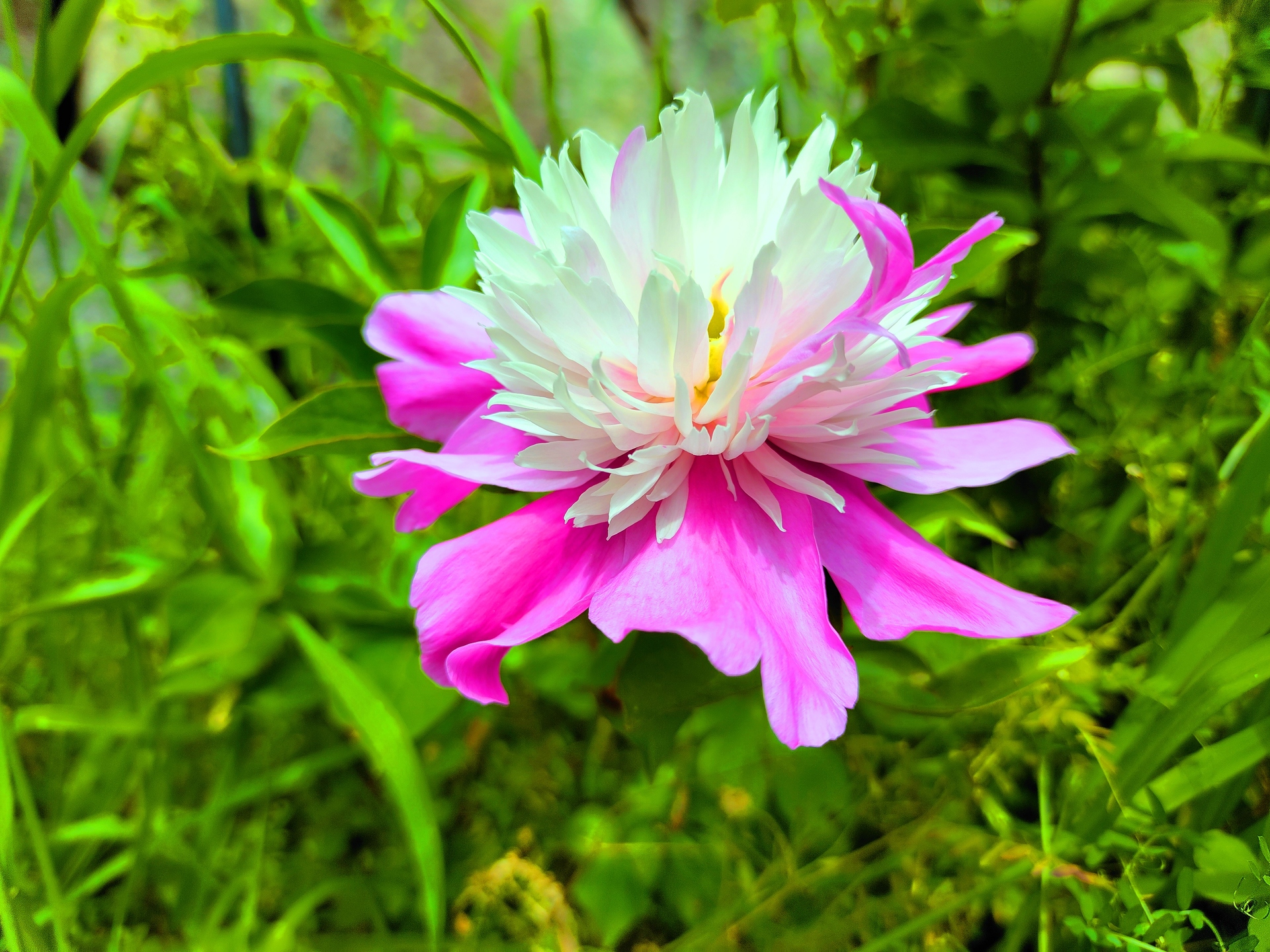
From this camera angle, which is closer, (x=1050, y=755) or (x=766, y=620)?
(x=766, y=620)

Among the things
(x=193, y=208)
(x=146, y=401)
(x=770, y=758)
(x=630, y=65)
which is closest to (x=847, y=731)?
(x=770, y=758)

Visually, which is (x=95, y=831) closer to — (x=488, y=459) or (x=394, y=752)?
(x=394, y=752)

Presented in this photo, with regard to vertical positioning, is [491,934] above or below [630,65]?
below

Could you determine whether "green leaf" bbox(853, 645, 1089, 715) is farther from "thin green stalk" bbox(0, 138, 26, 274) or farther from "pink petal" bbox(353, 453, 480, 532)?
"thin green stalk" bbox(0, 138, 26, 274)

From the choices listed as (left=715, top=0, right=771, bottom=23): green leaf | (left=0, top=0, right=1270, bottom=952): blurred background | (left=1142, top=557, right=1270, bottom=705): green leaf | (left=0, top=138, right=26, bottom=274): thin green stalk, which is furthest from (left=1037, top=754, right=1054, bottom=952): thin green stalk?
(left=0, top=138, right=26, bottom=274): thin green stalk

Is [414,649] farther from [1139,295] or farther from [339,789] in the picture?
[1139,295]

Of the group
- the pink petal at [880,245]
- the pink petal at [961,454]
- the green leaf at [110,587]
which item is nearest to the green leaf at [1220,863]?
the pink petal at [961,454]

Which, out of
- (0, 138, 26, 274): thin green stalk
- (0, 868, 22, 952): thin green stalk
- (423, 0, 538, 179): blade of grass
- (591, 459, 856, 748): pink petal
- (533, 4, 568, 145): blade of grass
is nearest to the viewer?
(591, 459, 856, 748): pink petal

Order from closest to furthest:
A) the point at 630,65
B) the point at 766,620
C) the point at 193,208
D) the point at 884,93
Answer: the point at 766,620, the point at 884,93, the point at 193,208, the point at 630,65
